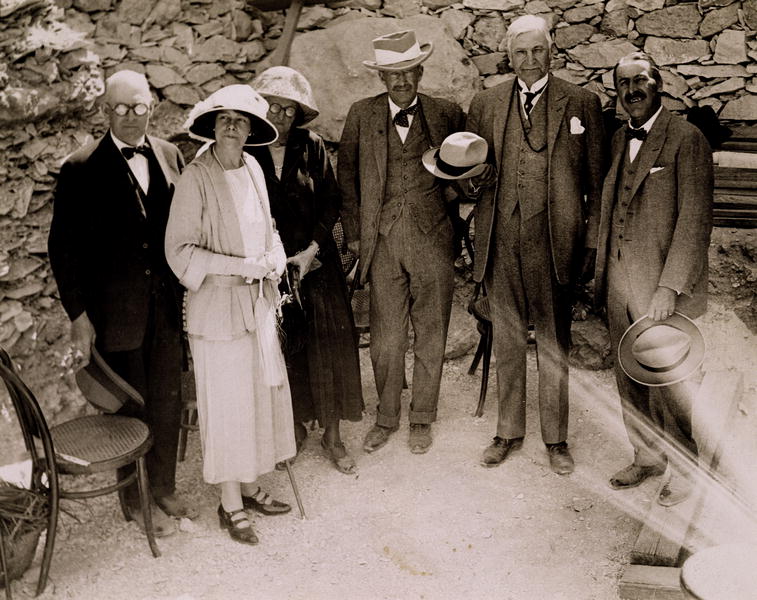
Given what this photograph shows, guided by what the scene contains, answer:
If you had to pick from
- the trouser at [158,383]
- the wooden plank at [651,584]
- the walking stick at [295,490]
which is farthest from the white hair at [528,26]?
the wooden plank at [651,584]

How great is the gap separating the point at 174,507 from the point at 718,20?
16.2ft

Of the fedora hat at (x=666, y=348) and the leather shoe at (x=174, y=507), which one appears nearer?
the fedora hat at (x=666, y=348)

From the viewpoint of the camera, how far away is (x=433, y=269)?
4648mm

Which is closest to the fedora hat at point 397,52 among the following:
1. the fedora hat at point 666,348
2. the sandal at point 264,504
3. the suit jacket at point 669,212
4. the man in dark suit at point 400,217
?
the man in dark suit at point 400,217

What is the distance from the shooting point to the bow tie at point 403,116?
4.54 meters

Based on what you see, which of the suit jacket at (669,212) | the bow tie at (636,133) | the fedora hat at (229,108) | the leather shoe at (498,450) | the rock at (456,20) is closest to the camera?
the fedora hat at (229,108)

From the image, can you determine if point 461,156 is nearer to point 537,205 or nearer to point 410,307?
point 537,205

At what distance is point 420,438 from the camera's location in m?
4.86

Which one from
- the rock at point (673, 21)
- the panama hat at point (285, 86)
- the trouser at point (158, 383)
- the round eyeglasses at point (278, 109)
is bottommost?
the trouser at point (158, 383)

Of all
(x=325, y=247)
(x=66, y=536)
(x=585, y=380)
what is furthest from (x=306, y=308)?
(x=585, y=380)

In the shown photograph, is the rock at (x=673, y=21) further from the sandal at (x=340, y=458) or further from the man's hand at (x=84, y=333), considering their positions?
the man's hand at (x=84, y=333)

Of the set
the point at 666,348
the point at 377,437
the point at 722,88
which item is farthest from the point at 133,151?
the point at 722,88

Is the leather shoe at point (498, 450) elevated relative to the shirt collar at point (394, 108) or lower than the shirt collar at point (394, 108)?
lower

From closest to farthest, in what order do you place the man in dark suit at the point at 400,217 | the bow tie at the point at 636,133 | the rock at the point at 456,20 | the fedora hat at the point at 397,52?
the bow tie at the point at 636,133 → the fedora hat at the point at 397,52 → the man in dark suit at the point at 400,217 → the rock at the point at 456,20
